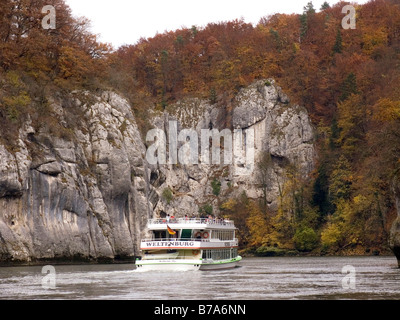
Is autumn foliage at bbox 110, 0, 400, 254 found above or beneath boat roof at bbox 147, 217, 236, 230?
above

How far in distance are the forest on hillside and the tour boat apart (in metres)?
16.4

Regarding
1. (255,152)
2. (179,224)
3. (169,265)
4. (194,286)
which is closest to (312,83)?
(255,152)

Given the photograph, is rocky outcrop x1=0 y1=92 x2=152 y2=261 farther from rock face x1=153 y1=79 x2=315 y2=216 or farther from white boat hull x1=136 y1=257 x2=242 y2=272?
rock face x1=153 y1=79 x2=315 y2=216

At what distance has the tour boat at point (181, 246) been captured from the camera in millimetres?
62031

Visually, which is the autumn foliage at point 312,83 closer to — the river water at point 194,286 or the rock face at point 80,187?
the rock face at point 80,187

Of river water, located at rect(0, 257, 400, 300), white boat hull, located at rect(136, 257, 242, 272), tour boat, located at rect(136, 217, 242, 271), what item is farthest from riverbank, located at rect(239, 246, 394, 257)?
white boat hull, located at rect(136, 257, 242, 272)

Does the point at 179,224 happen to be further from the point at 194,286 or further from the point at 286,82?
the point at 286,82

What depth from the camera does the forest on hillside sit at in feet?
283

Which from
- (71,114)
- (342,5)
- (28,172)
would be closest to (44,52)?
(71,114)

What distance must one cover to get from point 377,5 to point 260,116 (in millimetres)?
31433

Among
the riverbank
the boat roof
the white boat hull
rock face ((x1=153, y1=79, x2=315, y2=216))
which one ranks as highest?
rock face ((x1=153, y1=79, x2=315, y2=216))

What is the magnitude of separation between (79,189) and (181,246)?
77.4 feet

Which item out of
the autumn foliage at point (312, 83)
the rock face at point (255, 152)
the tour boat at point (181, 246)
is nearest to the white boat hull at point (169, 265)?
the tour boat at point (181, 246)
